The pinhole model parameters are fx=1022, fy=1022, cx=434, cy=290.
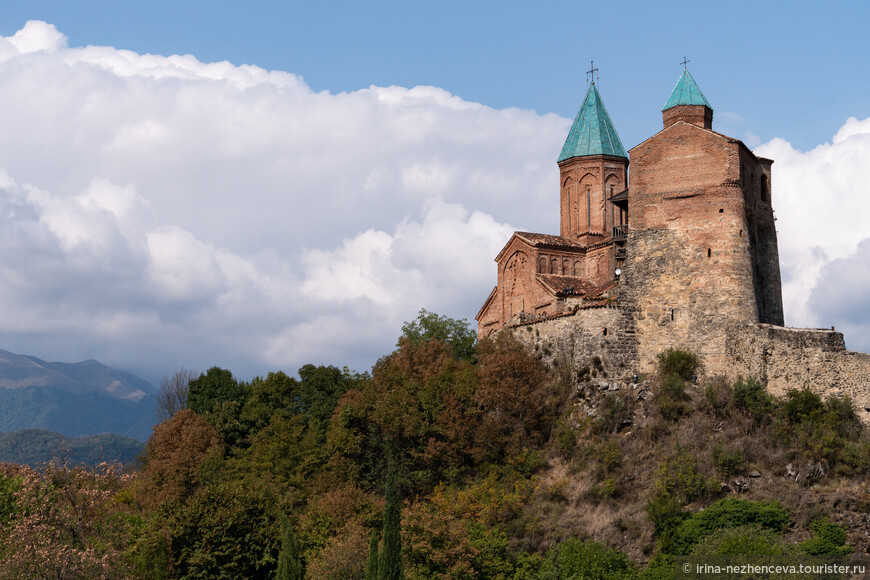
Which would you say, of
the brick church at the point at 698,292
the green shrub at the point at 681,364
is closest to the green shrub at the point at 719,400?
the brick church at the point at 698,292

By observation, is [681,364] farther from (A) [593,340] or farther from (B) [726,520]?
(B) [726,520]

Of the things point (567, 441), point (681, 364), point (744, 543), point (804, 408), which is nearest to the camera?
point (744, 543)

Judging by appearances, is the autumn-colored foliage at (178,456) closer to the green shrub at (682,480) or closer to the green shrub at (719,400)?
the green shrub at (682,480)

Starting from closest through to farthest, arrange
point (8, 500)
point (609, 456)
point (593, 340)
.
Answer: point (609, 456) → point (8, 500) → point (593, 340)

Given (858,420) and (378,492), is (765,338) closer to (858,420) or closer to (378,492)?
(858,420)

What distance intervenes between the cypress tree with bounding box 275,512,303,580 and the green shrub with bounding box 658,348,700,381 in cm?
1662

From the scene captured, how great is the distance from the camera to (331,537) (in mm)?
41406

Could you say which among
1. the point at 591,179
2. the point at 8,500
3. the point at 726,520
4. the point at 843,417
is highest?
the point at 591,179

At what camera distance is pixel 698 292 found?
141ft

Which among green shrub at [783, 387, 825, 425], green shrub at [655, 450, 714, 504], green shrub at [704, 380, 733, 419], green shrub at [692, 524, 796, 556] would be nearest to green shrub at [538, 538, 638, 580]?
green shrub at [692, 524, 796, 556]

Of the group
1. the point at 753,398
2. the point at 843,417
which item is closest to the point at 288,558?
the point at 753,398

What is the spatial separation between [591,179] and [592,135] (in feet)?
9.10

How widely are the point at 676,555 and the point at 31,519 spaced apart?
2329 centimetres

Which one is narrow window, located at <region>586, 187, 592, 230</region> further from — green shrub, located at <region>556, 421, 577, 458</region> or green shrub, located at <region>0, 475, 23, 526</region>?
green shrub, located at <region>0, 475, 23, 526</region>
